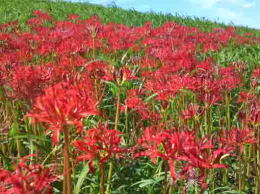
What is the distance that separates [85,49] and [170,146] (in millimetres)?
3119

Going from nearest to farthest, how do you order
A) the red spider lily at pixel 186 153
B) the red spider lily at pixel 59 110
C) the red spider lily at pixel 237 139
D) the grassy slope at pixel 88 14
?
the red spider lily at pixel 59 110
the red spider lily at pixel 186 153
the red spider lily at pixel 237 139
the grassy slope at pixel 88 14

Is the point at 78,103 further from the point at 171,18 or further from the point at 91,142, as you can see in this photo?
the point at 171,18

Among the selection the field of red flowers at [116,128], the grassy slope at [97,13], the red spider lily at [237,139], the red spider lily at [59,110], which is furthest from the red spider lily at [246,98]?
the grassy slope at [97,13]

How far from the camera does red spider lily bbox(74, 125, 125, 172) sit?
1527 millimetres

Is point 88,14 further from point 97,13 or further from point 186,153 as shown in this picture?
point 186,153

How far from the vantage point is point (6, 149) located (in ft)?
9.95

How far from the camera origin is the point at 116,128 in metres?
2.07

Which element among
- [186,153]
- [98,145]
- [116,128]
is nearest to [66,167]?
[98,145]

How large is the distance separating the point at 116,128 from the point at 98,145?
47cm

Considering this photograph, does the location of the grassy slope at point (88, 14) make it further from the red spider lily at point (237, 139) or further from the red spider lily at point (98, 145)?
the red spider lily at point (98, 145)

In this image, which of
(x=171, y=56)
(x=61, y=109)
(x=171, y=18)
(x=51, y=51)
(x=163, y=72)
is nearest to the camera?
(x=61, y=109)

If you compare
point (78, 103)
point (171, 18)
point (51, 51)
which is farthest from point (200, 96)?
point (171, 18)

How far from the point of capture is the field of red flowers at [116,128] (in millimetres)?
1421

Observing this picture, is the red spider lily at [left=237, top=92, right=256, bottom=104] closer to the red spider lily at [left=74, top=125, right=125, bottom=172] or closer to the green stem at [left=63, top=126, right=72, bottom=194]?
the red spider lily at [left=74, top=125, right=125, bottom=172]
